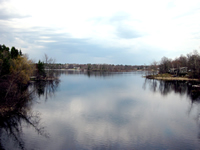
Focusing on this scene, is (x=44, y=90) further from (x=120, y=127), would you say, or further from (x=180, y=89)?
(x=180, y=89)

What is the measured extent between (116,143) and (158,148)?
2651 millimetres

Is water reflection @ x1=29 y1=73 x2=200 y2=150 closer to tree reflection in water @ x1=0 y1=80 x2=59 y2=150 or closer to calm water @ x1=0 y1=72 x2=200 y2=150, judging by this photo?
calm water @ x1=0 y1=72 x2=200 y2=150

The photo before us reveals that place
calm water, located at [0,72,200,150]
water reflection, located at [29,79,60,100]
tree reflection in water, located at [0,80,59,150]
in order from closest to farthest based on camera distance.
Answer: calm water, located at [0,72,200,150] → tree reflection in water, located at [0,80,59,150] → water reflection, located at [29,79,60,100]

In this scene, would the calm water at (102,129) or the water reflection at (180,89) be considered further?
the water reflection at (180,89)

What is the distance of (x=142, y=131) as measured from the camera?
13.1 metres

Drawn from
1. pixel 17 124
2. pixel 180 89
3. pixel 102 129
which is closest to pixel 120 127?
pixel 102 129

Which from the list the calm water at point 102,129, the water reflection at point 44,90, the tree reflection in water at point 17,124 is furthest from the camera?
the water reflection at point 44,90

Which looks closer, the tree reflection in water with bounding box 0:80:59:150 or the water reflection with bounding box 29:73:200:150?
the water reflection with bounding box 29:73:200:150

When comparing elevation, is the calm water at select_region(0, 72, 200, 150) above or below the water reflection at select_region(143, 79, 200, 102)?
below

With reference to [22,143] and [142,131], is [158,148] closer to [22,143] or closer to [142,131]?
[142,131]

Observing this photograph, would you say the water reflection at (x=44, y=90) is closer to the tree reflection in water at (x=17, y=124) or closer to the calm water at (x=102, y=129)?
the tree reflection in water at (x=17, y=124)

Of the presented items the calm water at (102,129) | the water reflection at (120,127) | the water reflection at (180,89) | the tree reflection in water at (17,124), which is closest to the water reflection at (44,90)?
the tree reflection in water at (17,124)

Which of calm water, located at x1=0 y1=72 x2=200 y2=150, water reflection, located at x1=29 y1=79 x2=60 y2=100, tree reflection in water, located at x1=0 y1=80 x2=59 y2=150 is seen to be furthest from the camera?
water reflection, located at x1=29 y1=79 x2=60 y2=100

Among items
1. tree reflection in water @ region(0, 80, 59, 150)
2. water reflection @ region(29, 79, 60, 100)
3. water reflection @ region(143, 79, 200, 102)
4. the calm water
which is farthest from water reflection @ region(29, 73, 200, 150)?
water reflection @ region(143, 79, 200, 102)
